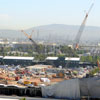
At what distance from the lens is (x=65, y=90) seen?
408cm

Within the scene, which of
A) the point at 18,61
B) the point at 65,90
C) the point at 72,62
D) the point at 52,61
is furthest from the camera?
the point at 18,61

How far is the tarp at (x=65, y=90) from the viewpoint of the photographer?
404 centimetres

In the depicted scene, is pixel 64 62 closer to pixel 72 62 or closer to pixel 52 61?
pixel 72 62

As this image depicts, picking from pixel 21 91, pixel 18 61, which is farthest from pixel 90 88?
pixel 18 61

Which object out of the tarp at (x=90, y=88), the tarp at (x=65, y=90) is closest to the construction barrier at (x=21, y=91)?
the tarp at (x=65, y=90)

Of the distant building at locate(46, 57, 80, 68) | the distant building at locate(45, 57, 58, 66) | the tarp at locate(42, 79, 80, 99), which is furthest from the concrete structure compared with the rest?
the tarp at locate(42, 79, 80, 99)

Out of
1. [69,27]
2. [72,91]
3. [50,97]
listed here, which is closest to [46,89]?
[50,97]

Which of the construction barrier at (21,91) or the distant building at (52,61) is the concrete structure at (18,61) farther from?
the construction barrier at (21,91)

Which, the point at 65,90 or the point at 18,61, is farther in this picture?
the point at 18,61

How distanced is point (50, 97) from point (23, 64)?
1071 cm

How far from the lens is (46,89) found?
4227mm

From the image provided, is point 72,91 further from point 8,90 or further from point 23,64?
point 23,64

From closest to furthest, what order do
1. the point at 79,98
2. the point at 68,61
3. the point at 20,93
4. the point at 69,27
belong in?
the point at 79,98 < the point at 20,93 < the point at 68,61 < the point at 69,27

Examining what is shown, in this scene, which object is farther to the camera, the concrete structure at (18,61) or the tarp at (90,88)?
the concrete structure at (18,61)
